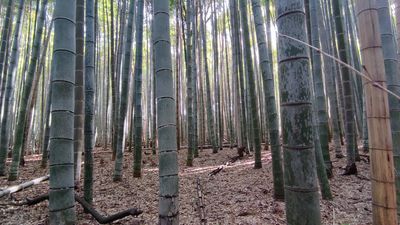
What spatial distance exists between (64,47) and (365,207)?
286cm

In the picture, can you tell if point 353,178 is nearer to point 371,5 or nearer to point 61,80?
point 371,5

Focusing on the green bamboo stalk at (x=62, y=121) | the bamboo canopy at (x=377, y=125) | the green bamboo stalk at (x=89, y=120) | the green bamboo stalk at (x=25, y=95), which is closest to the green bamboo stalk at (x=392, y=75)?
the bamboo canopy at (x=377, y=125)

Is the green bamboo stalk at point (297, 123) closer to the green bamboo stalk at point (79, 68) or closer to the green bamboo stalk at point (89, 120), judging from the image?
the green bamboo stalk at point (89, 120)

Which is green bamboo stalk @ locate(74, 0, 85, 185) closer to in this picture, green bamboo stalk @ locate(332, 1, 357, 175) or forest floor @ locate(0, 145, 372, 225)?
forest floor @ locate(0, 145, 372, 225)

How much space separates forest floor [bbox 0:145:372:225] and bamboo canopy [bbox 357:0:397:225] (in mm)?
1252

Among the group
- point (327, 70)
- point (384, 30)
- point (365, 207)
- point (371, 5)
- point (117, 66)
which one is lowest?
point (365, 207)

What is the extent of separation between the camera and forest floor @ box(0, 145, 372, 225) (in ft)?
8.43

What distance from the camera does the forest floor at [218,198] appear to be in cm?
257

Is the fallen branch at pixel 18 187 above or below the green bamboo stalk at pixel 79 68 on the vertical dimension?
below

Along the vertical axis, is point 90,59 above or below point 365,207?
above

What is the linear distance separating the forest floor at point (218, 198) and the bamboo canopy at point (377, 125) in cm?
125

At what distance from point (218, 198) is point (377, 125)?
7.41ft

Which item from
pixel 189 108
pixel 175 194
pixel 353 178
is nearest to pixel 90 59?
pixel 175 194

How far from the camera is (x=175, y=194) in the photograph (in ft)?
5.75
